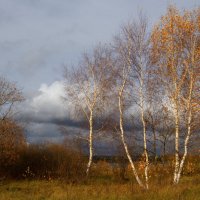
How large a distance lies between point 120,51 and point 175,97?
4.50 m

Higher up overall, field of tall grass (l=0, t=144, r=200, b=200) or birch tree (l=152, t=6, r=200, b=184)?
birch tree (l=152, t=6, r=200, b=184)

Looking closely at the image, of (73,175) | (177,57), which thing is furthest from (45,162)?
(177,57)

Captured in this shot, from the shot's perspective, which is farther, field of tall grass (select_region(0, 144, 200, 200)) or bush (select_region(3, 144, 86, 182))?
bush (select_region(3, 144, 86, 182))

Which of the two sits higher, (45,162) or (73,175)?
(45,162)

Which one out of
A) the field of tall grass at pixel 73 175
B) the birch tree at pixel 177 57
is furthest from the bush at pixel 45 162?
the birch tree at pixel 177 57

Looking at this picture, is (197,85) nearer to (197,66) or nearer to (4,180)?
(197,66)

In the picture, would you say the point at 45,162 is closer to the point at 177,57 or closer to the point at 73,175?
the point at 73,175

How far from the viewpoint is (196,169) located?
34531mm

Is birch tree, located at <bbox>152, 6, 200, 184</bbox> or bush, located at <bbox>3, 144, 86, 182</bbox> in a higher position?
birch tree, located at <bbox>152, 6, 200, 184</bbox>

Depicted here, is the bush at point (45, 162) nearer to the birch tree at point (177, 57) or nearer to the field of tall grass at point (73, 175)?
the field of tall grass at point (73, 175)

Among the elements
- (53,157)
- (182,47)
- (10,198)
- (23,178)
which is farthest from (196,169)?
(10,198)

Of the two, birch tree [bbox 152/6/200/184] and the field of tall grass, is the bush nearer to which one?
the field of tall grass

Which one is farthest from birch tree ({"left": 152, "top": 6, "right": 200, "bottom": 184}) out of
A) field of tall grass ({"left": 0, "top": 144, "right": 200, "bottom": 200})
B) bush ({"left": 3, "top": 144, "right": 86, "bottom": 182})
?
bush ({"left": 3, "top": 144, "right": 86, "bottom": 182})

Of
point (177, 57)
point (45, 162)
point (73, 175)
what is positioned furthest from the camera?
point (45, 162)
